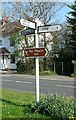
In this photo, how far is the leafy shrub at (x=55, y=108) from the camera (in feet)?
22.1

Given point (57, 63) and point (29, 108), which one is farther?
point (57, 63)

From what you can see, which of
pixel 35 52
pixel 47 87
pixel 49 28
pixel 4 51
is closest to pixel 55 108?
pixel 35 52

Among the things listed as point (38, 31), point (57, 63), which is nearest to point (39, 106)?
point (38, 31)

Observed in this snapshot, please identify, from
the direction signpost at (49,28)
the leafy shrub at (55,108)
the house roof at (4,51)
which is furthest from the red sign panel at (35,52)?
the house roof at (4,51)

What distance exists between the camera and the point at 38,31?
8.19 m

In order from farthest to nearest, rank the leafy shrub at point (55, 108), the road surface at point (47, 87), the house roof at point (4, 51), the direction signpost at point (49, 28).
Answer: the house roof at point (4, 51)
the road surface at point (47, 87)
the direction signpost at point (49, 28)
the leafy shrub at point (55, 108)

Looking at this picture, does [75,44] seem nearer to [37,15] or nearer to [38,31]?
[37,15]

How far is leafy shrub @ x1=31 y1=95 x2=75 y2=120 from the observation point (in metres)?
6.75

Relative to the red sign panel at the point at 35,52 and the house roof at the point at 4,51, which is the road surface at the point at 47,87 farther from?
the house roof at the point at 4,51

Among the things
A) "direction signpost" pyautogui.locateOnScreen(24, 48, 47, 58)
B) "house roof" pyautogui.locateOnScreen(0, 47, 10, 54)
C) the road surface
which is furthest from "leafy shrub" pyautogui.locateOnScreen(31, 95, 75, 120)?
"house roof" pyautogui.locateOnScreen(0, 47, 10, 54)

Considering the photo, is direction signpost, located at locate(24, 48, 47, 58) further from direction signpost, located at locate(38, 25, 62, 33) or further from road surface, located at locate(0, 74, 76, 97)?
road surface, located at locate(0, 74, 76, 97)

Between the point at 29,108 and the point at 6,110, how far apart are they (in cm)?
60

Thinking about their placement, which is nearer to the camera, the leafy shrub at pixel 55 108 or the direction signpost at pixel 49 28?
the leafy shrub at pixel 55 108

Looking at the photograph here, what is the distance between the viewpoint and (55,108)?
→ 7.00 metres
